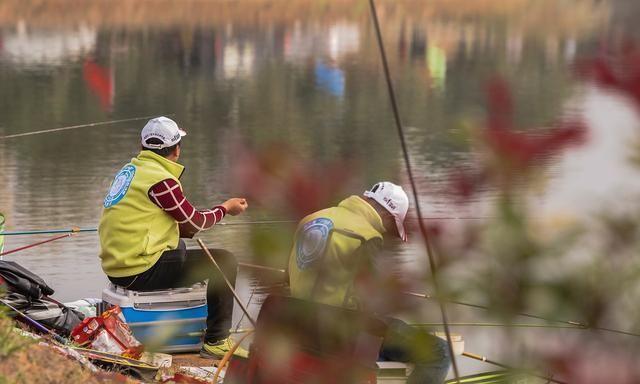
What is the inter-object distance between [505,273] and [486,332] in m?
0.52

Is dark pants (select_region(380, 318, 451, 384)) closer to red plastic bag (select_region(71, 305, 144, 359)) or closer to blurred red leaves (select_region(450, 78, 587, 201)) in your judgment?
blurred red leaves (select_region(450, 78, 587, 201))

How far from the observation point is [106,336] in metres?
5.67

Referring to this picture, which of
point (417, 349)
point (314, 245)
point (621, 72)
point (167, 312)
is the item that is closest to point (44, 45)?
point (167, 312)

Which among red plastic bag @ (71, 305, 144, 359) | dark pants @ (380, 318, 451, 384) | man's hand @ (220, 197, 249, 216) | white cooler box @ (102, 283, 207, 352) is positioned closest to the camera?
dark pants @ (380, 318, 451, 384)

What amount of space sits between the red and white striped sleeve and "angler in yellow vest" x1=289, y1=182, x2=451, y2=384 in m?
0.99

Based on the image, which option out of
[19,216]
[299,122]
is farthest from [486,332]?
[299,122]

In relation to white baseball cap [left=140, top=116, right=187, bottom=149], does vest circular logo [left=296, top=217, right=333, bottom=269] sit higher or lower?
higher

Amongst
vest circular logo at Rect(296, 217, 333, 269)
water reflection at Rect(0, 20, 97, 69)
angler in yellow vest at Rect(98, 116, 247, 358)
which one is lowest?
water reflection at Rect(0, 20, 97, 69)

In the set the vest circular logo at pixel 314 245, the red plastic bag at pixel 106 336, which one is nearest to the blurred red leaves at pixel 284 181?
the vest circular logo at pixel 314 245

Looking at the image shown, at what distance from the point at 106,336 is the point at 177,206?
24.8 inches

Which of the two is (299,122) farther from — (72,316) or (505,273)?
(505,273)

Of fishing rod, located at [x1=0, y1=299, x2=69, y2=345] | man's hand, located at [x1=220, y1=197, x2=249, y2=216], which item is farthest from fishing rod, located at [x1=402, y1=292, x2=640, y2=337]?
man's hand, located at [x1=220, y1=197, x2=249, y2=216]

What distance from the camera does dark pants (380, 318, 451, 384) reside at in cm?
219

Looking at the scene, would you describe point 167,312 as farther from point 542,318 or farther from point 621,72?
point 621,72
